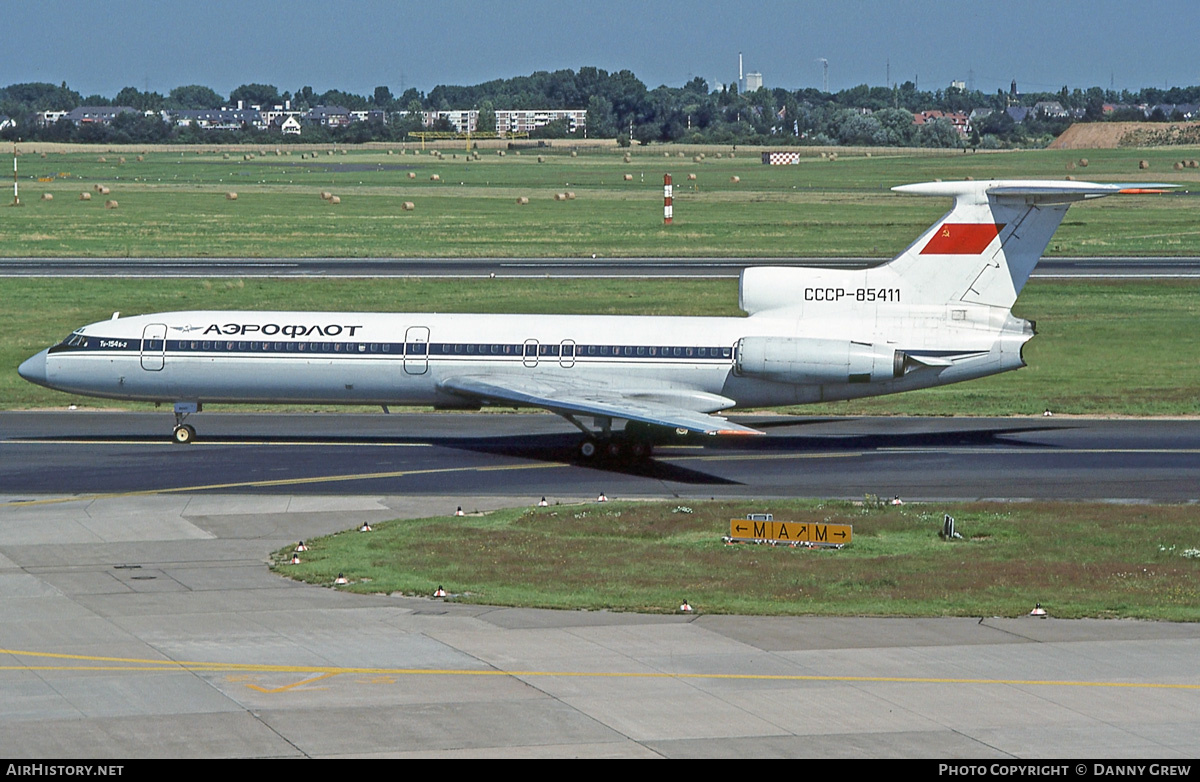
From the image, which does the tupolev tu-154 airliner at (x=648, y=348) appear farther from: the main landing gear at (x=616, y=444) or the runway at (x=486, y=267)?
the runway at (x=486, y=267)

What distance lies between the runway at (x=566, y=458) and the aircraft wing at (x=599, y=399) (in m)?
1.60

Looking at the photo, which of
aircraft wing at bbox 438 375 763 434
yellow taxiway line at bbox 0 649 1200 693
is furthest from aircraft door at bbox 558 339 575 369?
yellow taxiway line at bbox 0 649 1200 693

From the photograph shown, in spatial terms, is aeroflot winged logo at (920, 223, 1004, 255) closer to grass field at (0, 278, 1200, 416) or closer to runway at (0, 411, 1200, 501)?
runway at (0, 411, 1200, 501)

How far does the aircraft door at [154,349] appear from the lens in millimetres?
38375

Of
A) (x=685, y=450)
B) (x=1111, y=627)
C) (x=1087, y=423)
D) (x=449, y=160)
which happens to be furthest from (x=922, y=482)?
(x=449, y=160)

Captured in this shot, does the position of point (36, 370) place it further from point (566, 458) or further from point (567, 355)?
point (566, 458)

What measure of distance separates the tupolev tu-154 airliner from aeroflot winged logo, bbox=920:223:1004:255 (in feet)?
0.12

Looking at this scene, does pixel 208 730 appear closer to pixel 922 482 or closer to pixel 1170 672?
pixel 1170 672

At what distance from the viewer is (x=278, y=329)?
3834cm

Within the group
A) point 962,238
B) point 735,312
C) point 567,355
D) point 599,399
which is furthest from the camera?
point 735,312

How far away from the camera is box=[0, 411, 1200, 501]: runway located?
3381cm

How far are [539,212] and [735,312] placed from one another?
50.7 meters

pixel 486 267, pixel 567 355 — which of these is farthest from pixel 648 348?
pixel 486 267

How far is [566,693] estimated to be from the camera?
18469 millimetres
